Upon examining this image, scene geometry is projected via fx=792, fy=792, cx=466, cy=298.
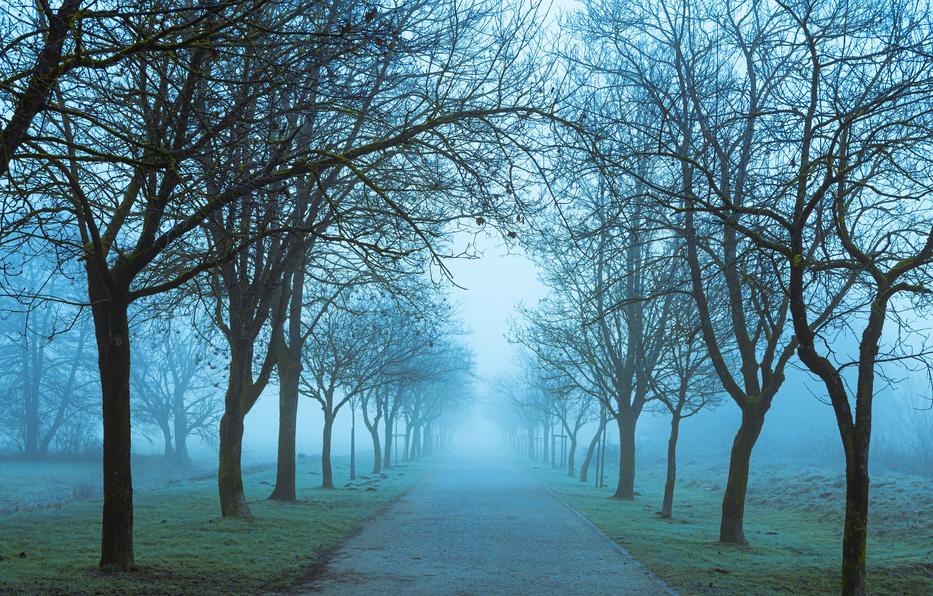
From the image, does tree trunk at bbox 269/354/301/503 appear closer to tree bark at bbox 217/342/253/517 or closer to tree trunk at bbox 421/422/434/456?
tree bark at bbox 217/342/253/517

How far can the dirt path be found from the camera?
9289 millimetres

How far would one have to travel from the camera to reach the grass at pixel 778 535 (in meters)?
10.0

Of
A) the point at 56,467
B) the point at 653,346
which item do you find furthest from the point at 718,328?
the point at 56,467

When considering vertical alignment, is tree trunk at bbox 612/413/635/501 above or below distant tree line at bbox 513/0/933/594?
below

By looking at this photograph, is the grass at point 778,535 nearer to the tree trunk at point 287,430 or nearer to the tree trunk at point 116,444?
the tree trunk at point 116,444

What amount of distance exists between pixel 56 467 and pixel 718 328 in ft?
102

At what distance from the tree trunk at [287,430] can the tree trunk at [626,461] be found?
1113cm

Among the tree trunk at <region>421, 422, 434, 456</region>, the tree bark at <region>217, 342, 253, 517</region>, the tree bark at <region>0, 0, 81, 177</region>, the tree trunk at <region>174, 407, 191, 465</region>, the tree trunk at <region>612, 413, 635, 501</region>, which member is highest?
the tree bark at <region>0, 0, 81, 177</region>

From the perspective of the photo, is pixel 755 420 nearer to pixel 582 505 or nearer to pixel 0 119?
pixel 582 505

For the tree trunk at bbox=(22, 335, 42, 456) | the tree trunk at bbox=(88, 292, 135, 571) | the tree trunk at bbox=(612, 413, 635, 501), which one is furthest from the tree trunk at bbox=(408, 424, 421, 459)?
the tree trunk at bbox=(88, 292, 135, 571)

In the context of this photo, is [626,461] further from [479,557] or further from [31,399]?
[31,399]

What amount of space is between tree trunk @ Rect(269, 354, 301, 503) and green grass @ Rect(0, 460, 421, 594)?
0.70 m

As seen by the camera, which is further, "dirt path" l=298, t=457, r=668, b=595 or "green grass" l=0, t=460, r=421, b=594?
"dirt path" l=298, t=457, r=668, b=595

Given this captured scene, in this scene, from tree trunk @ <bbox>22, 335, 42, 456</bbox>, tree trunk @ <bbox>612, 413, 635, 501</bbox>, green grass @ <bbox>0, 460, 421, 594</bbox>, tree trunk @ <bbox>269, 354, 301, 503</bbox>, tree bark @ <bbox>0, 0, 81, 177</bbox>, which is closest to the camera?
tree bark @ <bbox>0, 0, 81, 177</bbox>
